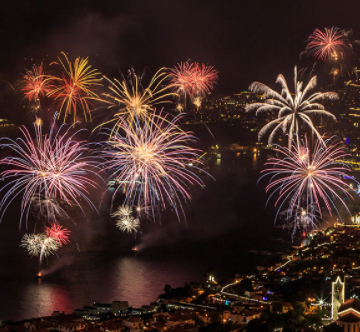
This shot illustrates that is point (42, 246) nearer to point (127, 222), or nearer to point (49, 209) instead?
point (127, 222)

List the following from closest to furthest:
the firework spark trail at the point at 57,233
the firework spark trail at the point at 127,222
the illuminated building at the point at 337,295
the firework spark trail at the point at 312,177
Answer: the illuminated building at the point at 337,295, the firework spark trail at the point at 312,177, the firework spark trail at the point at 57,233, the firework spark trail at the point at 127,222

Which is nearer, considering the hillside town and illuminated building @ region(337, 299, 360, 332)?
illuminated building @ region(337, 299, 360, 332)

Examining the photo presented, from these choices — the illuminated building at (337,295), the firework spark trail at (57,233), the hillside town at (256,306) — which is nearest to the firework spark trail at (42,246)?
the firework spark trail at (57,233)

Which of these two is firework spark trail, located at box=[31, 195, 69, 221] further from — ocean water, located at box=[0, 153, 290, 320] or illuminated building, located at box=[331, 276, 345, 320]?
illuminated building, located at box=[331, 276, 345, 320]

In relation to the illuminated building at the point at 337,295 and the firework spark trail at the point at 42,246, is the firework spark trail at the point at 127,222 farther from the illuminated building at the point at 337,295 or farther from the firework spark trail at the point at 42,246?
the illuminated building at the point at 337,295

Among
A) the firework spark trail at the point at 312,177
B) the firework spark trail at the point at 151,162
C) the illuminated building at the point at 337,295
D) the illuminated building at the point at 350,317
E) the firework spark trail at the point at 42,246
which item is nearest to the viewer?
the illuminated building at the point at 350,317

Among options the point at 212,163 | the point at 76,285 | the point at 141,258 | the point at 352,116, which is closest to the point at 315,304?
the point at 76,285

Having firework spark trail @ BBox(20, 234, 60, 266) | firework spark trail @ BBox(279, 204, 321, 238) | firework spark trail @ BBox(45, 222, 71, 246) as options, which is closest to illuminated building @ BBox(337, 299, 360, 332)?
firework spark trail @ BBox(45, 222, 71, 246)

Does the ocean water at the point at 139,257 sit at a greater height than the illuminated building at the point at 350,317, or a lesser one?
greater

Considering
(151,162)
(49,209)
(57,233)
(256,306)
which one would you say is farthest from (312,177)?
(49,209)
